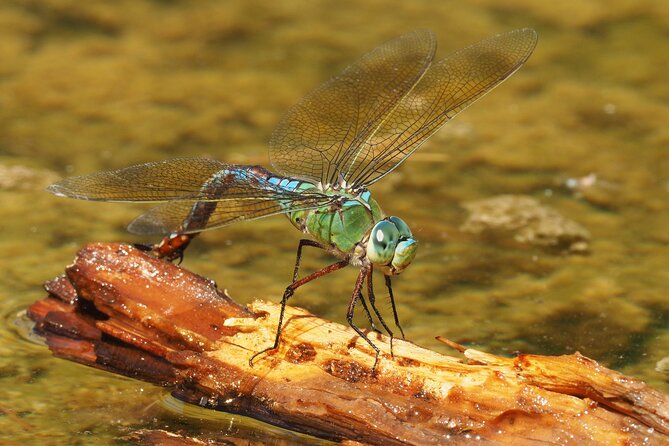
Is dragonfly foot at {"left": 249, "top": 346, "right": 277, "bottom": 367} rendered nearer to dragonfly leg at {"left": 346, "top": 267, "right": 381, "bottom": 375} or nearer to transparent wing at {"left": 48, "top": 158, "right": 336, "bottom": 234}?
dragonfly leg at {"left": 346, "top": 267, "right": 381, "bottom": 375}

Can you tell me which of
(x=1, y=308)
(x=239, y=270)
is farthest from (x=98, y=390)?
(x=239, y=270)

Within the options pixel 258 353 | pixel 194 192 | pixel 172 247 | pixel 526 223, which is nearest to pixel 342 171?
pixel 194 192

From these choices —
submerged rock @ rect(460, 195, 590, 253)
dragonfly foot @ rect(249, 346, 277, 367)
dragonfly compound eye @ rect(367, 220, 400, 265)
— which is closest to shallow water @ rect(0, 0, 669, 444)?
submerged rock @ rect(460, 195, 590, 253)

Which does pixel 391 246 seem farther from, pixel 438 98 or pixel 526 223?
pixel 526 223

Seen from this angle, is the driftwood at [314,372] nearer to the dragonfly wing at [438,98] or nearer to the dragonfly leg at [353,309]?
the dragonfly leg at [353,309]

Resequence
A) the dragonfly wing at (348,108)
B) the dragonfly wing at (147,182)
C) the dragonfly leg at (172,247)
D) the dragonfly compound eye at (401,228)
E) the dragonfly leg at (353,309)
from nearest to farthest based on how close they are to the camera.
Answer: the dragonfly leg at (353,309), the dragonfly wing at (147,182), the dragonfly compound eye at (401,228), the dragonfly leg at (172,247), the dragonfly wing at (348,108)

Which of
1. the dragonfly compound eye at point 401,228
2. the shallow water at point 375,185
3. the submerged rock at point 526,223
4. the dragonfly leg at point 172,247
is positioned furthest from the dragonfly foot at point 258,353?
the submerged rock at point 526,223

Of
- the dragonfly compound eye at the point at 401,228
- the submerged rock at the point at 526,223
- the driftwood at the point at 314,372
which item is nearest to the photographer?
the driftwood at the point at 314,372

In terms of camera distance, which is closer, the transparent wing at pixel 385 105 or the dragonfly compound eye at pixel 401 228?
the dragonfly compound eye at pixel 401 228
